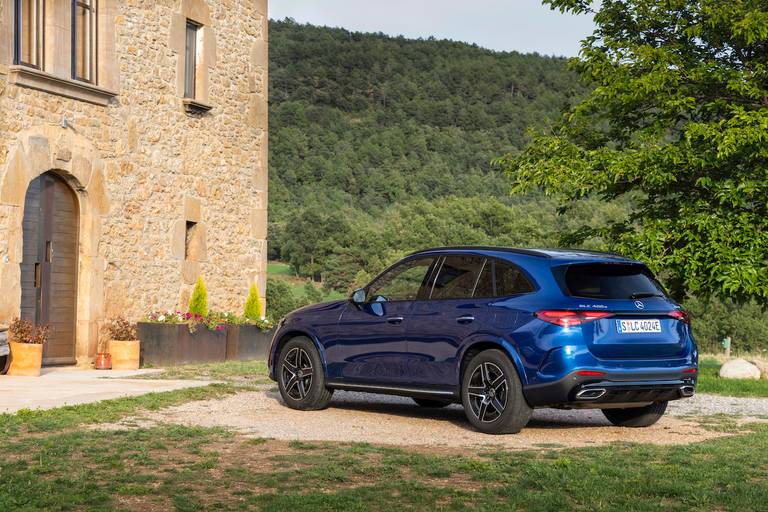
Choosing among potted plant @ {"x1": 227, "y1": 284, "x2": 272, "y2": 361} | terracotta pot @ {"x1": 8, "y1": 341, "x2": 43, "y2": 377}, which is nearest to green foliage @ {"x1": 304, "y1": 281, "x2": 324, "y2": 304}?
potted plant @ {"x1": 227, "y1": 284, "x2": 272, "y2": 361}

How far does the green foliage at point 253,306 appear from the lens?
854 inches

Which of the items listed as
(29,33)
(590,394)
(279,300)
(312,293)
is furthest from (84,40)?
(312,293)

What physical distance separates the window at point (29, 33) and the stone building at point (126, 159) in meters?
0.02

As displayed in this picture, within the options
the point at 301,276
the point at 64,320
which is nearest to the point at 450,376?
the point at 64,320

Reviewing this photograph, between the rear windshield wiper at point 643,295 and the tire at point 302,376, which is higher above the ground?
the rear windshield wiper at point 643,295

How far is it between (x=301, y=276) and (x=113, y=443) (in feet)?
217

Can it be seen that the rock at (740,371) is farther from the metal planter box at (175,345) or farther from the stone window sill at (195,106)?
the stone window sill at (195,106)

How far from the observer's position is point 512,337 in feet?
30.5

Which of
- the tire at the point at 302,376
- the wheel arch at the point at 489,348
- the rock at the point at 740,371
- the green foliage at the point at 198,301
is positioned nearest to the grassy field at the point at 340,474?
the wheel arch at the point at 489,348

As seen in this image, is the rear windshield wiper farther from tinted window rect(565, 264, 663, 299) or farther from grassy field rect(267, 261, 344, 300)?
grassy field rect(267, 261, 344, 300)

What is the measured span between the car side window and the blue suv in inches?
0.5

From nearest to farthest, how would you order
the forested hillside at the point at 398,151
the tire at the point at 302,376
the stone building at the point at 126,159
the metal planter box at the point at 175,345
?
1. the tire at the point at 302,376
2. the stone building at the point at 126,159
3. the metal planter box at the point at 175,345
4. the forested hillside at the point at 398,151

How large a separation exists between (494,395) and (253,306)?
502 inches

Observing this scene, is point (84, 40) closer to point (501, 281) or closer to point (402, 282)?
point (402, 282)
